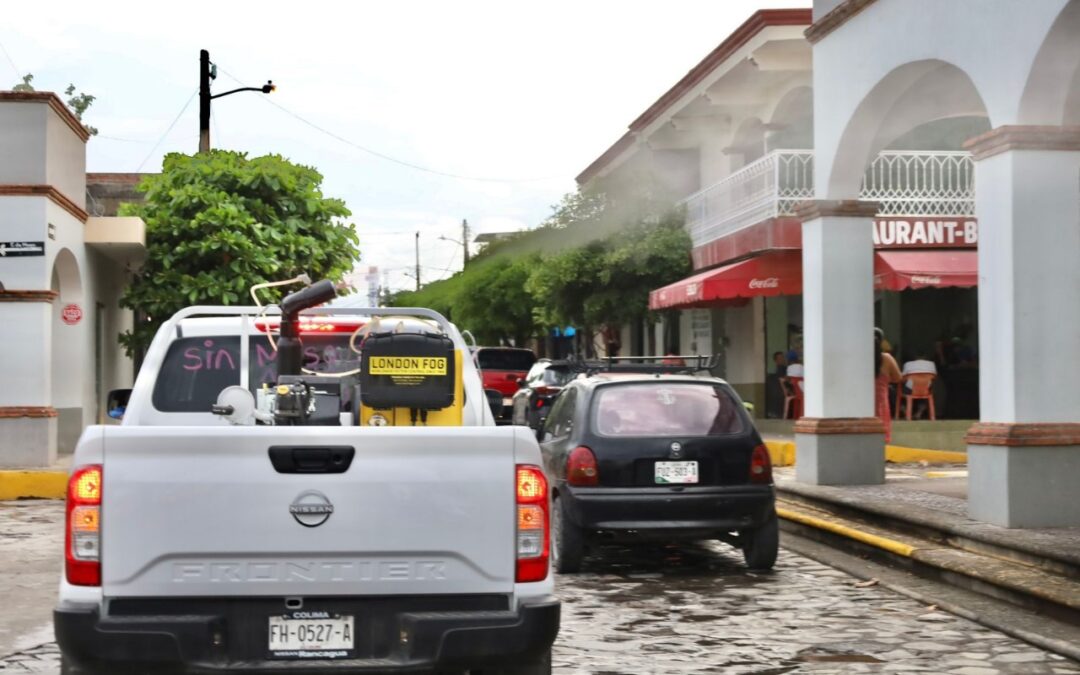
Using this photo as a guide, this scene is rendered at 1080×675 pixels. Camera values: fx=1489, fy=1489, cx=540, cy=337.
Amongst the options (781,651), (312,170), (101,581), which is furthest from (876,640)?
(312,170)

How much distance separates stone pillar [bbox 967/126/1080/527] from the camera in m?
11.5

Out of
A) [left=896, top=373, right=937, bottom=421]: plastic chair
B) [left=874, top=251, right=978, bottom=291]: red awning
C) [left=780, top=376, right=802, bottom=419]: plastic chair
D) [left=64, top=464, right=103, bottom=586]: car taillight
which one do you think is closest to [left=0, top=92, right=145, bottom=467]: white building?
[left=874, top=251, right=978, bottom=291]: red awning

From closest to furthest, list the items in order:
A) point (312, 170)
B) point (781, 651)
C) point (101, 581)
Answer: point (101, 581)
point (781, 651)
point (312, 170)

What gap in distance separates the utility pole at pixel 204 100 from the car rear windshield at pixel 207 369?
18933 millimetres

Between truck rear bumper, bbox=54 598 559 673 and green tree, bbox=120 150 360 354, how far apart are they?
58.7 feet

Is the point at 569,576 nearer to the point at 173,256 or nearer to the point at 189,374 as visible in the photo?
the point at 189,374

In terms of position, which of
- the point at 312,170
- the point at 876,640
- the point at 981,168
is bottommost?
the point at 876,640

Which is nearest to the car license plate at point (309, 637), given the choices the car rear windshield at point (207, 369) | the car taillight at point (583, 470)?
the car rear windshield at point (207, 369)

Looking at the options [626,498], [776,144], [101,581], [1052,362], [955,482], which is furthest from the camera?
[776,144]

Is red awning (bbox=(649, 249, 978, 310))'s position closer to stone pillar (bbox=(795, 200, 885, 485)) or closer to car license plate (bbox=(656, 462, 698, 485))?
stone pillar (bbox=(795, 200, 885, 485))

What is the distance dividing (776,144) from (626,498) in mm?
19992

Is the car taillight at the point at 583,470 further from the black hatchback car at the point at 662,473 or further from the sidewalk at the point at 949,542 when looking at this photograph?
the sidewalk at the point at 949,542

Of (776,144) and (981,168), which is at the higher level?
(776,144)

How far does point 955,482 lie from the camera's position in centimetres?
1681
